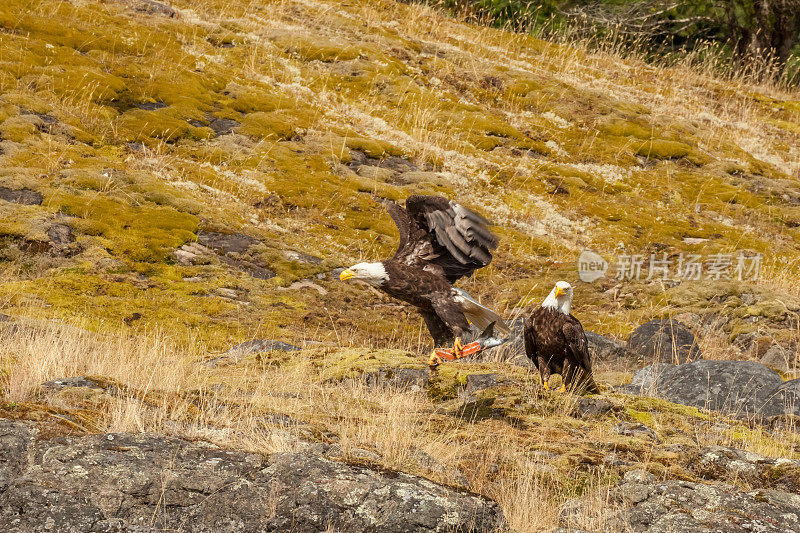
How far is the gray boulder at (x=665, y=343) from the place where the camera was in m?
10.4

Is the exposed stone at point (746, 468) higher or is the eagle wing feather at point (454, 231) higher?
the eagle wing feather at point (454, 231)

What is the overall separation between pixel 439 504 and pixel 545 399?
2.93 m

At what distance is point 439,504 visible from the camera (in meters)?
4.15

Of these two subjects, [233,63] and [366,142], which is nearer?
[366,142]

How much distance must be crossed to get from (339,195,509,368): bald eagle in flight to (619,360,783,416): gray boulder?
216 cm

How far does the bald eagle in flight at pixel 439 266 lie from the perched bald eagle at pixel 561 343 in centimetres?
65

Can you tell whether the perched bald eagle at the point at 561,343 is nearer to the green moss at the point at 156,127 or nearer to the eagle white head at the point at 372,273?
the eagle white head at the point at 372,273

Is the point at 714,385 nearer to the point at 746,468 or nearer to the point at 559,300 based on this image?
the point at 559,300

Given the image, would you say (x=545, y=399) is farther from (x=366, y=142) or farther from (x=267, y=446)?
(x=366, y=142)

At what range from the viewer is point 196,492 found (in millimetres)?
4082

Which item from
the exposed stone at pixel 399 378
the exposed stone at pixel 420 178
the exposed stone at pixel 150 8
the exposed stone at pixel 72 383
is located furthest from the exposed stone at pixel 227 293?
the exposed stone at pixel 150 8

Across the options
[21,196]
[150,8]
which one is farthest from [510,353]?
[150,8]

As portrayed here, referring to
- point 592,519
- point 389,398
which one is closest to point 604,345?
point 389,398


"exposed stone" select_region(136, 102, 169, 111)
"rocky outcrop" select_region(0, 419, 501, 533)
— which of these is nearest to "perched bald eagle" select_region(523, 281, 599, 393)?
"rocky outcrop" select_region(0, 419, 501, 533)
